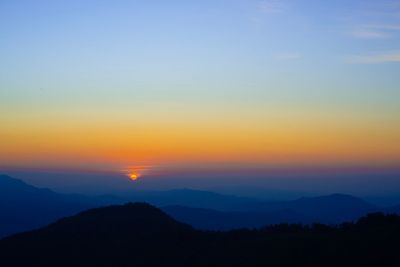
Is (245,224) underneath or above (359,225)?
underneath

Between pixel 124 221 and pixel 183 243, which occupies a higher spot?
pixel 124 221

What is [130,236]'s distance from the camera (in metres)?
66.6

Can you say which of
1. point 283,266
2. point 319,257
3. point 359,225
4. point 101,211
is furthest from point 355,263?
point 101,211

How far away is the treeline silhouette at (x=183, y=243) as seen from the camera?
39344mm

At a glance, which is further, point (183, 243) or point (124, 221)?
point (124, 221)

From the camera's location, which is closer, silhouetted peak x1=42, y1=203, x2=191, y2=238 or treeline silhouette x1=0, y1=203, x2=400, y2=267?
treeline silhouette x1=0, y1=203, x2=400, y2=267

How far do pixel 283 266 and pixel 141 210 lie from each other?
138 ft

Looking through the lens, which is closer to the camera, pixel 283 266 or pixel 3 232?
pixel 283 266

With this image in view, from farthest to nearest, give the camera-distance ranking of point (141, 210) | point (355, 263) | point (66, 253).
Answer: point (141, 210), point (66, 253), point (355, 263)

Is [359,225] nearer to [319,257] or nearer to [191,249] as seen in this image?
[319,257]

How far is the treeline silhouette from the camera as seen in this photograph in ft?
129

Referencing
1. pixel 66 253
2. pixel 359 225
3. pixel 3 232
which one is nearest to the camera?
pixel 359 225

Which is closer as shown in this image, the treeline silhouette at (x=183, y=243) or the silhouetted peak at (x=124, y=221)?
the treeline silhouette at (x=183, y=243)

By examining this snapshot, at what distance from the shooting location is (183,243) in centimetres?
5747
